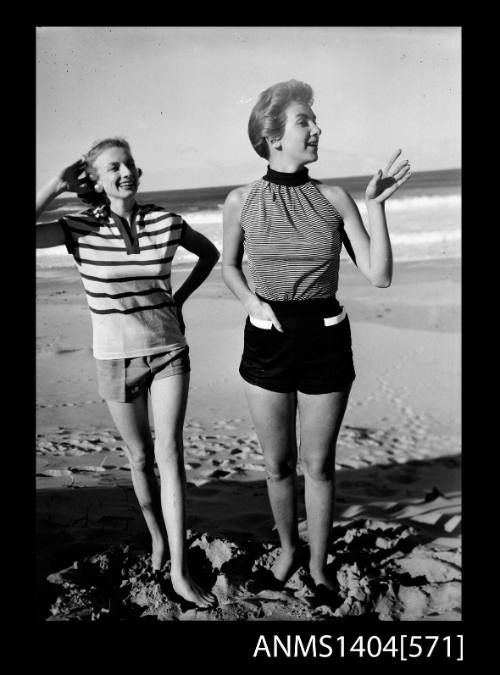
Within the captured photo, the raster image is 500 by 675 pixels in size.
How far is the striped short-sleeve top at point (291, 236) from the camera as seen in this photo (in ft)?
9.63

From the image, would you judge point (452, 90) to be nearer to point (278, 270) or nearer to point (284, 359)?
point (278, 270)

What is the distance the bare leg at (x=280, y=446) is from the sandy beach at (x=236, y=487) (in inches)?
12.4

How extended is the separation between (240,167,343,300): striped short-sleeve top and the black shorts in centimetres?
8

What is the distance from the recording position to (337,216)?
9.77 ft

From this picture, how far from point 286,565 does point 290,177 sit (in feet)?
6.19

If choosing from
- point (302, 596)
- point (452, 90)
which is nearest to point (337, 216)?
point (452, 90)

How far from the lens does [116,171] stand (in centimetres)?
291

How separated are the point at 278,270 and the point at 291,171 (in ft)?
1.44

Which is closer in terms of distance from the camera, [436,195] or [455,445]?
[455,445]

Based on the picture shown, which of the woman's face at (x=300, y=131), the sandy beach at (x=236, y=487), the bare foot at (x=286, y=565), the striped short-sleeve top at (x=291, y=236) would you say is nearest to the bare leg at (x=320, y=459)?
the bare foot at (x=286, y=565)

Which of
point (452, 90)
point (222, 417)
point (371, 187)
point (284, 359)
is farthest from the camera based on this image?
point (222, 417)

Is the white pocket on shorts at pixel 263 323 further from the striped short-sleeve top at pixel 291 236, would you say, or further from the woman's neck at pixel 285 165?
the woman's neck at pixel 285 165

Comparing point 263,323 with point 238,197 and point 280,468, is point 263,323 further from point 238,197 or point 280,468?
point 280,468

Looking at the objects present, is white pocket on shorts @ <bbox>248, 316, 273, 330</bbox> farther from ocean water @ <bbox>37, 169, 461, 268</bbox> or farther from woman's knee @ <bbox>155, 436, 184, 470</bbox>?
ocean water @ <bbox>37, 169, 461, 268</bbox>
